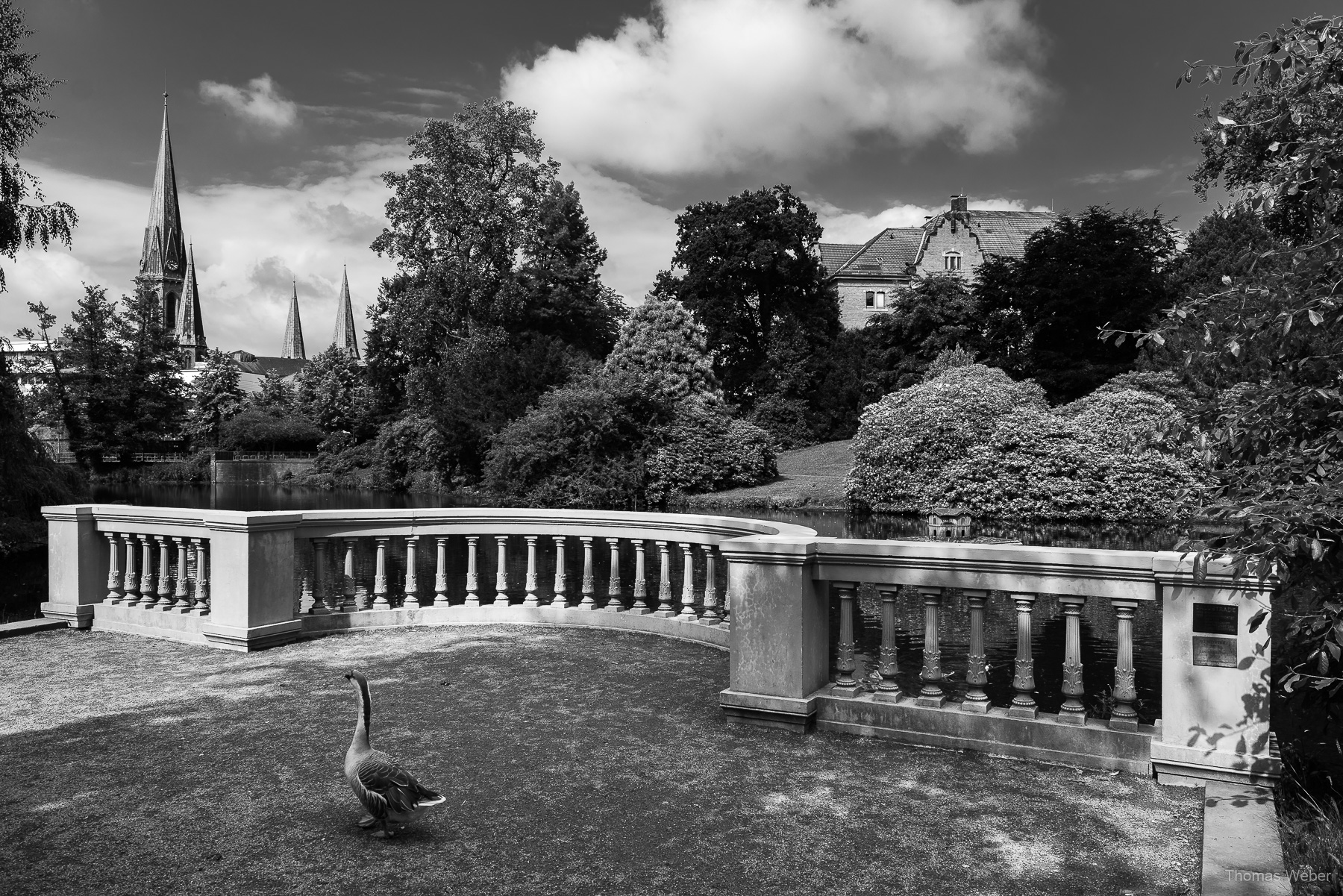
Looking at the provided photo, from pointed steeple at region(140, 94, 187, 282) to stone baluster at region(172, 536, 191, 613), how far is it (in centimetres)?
10612

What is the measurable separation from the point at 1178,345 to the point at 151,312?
63.7 meters

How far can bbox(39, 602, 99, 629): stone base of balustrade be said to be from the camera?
828cm

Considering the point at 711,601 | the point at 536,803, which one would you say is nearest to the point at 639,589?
the point at 711,601

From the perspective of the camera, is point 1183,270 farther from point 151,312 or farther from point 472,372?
point 151,312

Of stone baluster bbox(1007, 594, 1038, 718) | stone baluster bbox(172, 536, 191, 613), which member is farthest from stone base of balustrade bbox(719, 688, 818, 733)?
stone baluster bbox(172, 536, 191, 613)

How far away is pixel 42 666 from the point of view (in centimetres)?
691

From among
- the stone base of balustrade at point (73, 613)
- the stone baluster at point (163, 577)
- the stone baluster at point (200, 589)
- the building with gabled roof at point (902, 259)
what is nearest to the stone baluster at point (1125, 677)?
the stone baluster at point (200, 589)

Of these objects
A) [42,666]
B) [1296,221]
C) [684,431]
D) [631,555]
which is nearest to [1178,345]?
[42,666]

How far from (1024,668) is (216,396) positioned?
7932 centimetres

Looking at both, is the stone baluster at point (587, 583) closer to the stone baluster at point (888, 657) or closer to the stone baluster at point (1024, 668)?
the stone baluster at point (888, 657)

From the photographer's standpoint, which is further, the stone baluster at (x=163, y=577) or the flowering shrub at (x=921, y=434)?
the flowering shrub at (x=921, y=434)

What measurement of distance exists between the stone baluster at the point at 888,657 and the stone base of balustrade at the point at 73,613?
22.7 ft

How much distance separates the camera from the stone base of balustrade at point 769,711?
16.7ft

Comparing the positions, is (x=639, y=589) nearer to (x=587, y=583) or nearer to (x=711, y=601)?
(x=587, y=583)
